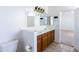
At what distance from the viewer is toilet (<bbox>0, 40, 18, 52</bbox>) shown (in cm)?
139

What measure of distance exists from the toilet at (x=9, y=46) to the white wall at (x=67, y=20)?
61.1 inches

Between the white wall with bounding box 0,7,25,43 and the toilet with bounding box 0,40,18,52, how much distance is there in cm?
5

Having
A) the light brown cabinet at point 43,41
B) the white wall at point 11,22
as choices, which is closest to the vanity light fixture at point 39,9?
the white wall at point 11,22

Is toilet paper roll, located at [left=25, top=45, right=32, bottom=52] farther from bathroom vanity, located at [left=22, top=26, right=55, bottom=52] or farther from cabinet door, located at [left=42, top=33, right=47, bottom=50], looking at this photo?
cabinet door, located at [left=42, top=33, right=47, bottom=50]


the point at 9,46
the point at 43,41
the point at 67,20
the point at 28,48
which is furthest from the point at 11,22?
the point at 67,20

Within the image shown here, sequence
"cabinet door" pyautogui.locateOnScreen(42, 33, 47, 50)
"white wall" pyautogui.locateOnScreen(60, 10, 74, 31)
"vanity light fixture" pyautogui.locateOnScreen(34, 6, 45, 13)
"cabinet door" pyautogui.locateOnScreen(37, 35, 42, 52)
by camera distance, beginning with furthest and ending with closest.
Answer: "white wall" pyautogui.locateOnScreen(60, 10, 74, 31) < "cabinet door" pyautogui.locateOnScreen(42, 33, 47, 50) < "cabinet door" pyautogui.locateOnScreen(37, 35, 42, 52) < "vanity light fixture" pyautogui.locateOnScreen(34, 6, 45, 13)

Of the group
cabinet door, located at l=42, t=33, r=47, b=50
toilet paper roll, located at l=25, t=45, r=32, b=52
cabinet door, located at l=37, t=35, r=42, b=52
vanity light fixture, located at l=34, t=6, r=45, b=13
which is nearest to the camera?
toilet paper roll, located at l=25, t=45, r=32, b=52

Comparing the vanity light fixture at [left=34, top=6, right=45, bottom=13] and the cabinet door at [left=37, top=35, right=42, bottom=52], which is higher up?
the vanity light fixture at [left=34, top=6, right=45, bottom=13]

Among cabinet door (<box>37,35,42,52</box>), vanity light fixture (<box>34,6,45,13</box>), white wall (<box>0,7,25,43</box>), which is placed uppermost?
vanity light fixture (<box>34,6,45,13</box>)

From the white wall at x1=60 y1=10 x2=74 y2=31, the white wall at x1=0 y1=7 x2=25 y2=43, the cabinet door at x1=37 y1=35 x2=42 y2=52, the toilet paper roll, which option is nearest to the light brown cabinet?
the cabinet door at x1=37 y1=35 x2=42 y2=52

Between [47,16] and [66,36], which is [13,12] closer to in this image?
[47,16]
